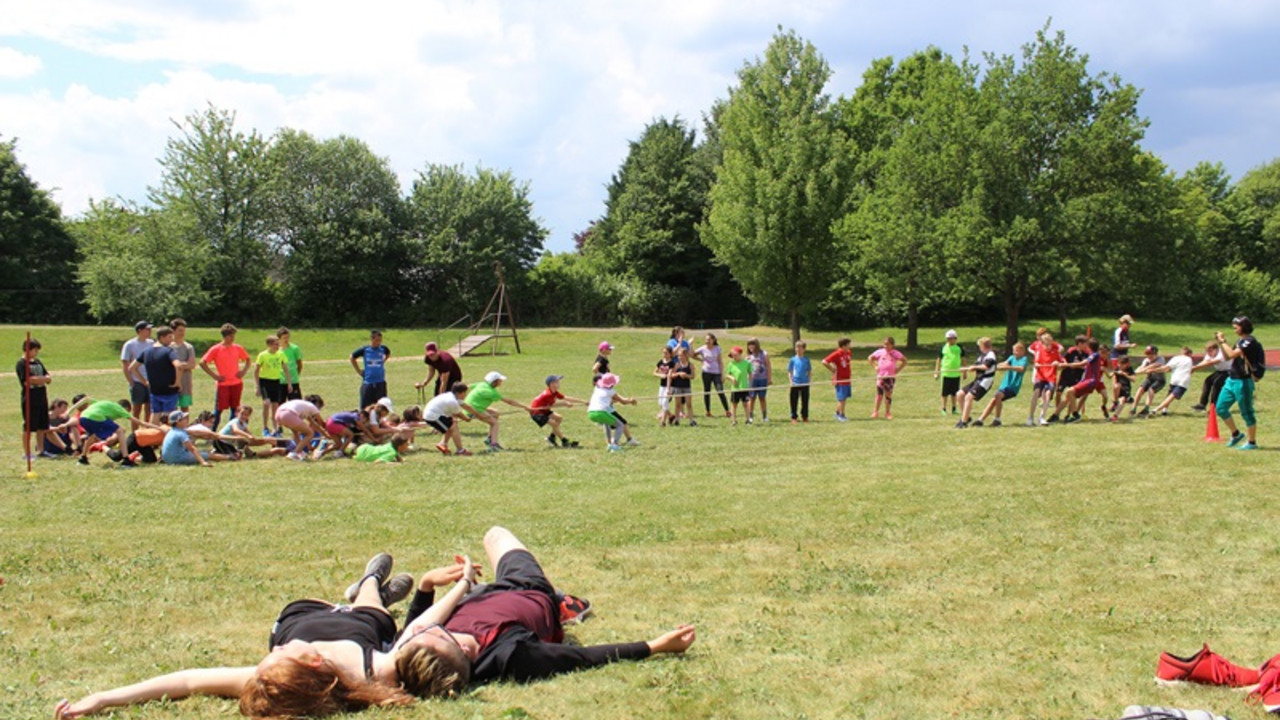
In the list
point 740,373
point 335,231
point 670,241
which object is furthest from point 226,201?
point 740,373

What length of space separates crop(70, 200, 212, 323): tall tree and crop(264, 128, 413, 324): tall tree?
519 cm

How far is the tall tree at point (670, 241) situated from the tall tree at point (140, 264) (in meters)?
22.8

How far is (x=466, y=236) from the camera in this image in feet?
189

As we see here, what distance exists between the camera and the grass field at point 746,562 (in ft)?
17.3

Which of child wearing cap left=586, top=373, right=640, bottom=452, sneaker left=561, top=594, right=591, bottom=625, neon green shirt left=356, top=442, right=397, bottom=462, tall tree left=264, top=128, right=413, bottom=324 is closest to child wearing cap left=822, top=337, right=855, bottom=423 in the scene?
child wearing cap left=586, top=373, right=640, bottom=452

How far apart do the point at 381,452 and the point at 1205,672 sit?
1118cm

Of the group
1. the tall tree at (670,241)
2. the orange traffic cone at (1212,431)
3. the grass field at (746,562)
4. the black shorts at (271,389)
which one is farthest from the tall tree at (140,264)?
the orange traffic cone at (1212,431)

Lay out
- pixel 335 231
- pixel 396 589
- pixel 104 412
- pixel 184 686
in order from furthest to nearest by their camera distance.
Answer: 1. pixel 335 231
2. pixel 104 412
3. pixel 396 589
4. pixel 184 686

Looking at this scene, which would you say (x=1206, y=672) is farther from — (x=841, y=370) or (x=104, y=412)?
(x=841, y=370)

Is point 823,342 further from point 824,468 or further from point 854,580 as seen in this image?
point 854,580

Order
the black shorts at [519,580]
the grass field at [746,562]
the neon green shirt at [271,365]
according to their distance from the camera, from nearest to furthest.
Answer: the grass field at [746,562]
the black shorts at [519,580]
the neon green shirt at [271,365]

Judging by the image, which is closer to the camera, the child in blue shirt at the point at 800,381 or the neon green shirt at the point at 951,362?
the neon green shirt at the point at 951,362

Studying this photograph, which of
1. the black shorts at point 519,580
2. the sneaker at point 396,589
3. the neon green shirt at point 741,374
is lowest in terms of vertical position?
the sneaker at point 396,589

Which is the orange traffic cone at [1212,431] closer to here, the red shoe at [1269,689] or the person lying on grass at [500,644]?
the red shoe at [1269,689]
